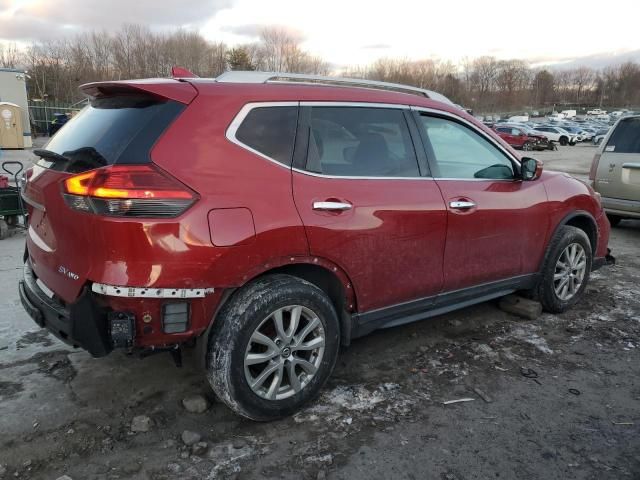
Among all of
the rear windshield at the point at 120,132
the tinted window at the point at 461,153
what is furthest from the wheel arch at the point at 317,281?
the tinted window at the point at 461,153

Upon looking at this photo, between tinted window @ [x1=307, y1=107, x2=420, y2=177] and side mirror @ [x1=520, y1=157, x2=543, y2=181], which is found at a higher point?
tinted window @ [x1=307, y1=107, x2=420, y2=177]

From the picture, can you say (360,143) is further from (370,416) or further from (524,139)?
(524,139)

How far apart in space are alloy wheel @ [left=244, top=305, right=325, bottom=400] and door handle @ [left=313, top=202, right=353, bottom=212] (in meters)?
0.56

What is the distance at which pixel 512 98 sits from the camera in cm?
12275

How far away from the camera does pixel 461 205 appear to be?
3609 millimetres

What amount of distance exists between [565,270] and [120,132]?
3.87 m

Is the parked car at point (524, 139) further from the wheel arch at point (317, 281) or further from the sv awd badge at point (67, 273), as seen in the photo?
the sv awd badge at point (67, 273)

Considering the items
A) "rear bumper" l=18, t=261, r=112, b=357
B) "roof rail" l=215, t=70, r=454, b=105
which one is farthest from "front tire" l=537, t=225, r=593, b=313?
"rear bumper" l=18, t=261, r=112, b=357

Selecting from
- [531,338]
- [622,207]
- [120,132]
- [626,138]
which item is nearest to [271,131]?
[120,132]

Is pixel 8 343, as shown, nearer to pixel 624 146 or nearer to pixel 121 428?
pixel 121 428

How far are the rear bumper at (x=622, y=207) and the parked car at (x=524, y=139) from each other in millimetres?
28990

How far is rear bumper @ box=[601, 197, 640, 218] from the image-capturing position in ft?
24.5

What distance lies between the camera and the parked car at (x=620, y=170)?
24.6ft

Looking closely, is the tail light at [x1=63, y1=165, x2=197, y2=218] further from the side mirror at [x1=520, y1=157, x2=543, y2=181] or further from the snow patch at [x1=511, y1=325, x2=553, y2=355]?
the snow patch at [x1=511, y1=325, x2=553, y2=355]
